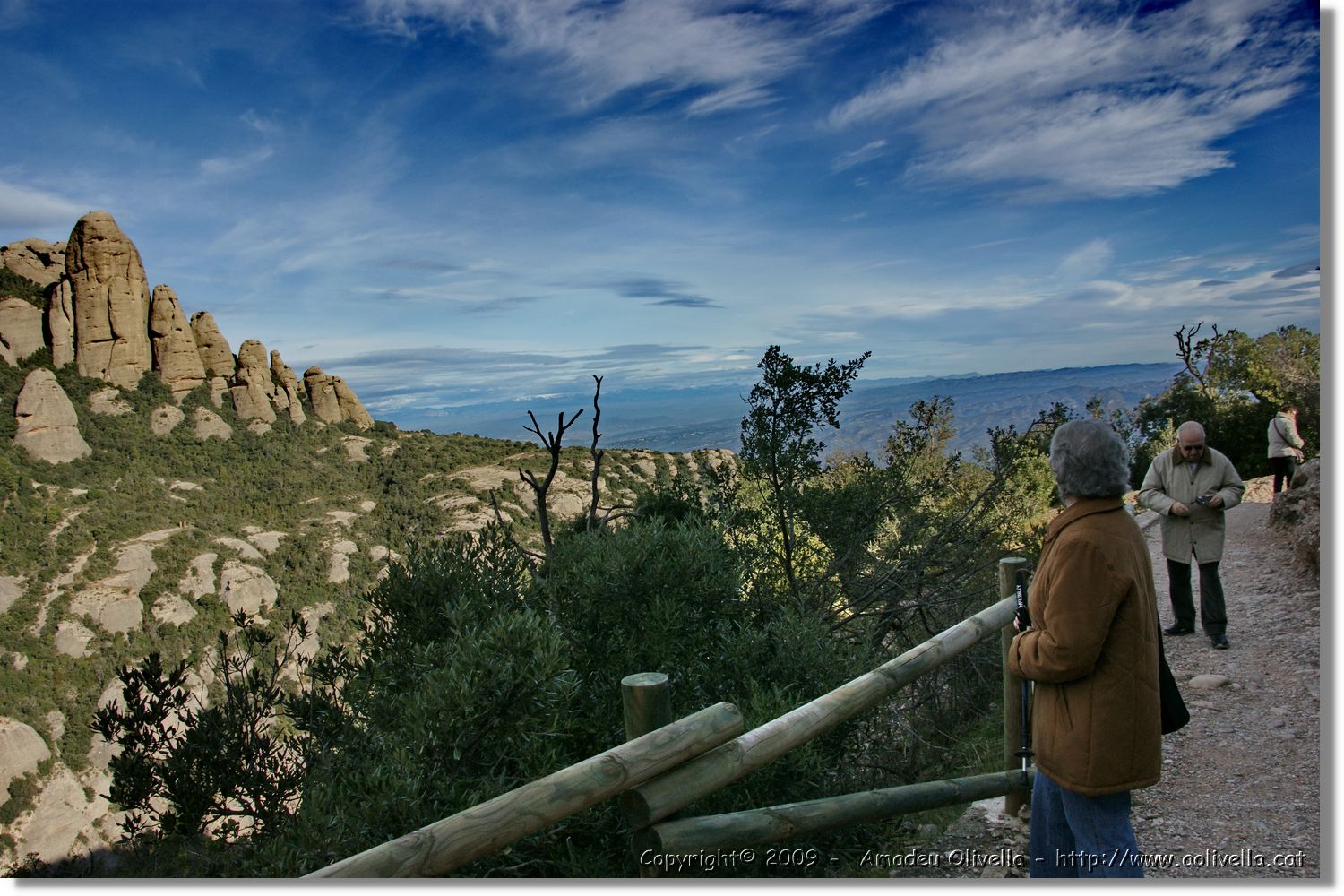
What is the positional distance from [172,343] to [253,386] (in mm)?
8133

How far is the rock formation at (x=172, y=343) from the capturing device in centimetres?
4025

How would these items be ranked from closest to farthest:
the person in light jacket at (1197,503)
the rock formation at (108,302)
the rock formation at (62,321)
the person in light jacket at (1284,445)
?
the person in light jacket at (1197,503)
the person in light jacket at (1284,445)
the rock formation at (62,321)
the rock formation at (108,302)

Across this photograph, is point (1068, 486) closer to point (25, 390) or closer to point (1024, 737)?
point (1024, 737)

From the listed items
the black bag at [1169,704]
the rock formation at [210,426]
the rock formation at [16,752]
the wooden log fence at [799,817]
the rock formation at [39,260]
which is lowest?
the rock formation at [16,752]

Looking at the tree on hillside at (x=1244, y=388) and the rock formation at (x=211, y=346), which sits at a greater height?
the rock formation at (x=211, y=346)

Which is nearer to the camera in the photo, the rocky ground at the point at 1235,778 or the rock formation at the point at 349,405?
the rocky ground at the point at 1235,778

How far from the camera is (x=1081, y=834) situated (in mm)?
1808

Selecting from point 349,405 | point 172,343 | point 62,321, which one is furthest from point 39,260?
point 349,405

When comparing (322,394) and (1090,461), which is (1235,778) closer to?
(1090,461)

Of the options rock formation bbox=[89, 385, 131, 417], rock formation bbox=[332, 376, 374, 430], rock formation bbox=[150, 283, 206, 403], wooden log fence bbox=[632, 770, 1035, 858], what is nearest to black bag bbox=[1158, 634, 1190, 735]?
wooden log fence bbox=[632, 770, 1035, 858]

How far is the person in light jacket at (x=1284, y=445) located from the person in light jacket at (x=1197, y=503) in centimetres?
399

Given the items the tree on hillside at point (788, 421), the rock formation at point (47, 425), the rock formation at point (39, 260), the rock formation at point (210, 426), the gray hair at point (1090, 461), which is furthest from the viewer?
the rock formation at point (39, 260)

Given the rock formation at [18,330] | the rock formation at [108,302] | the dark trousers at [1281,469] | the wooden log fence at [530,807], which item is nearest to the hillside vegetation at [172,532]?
the rock formation at [18,330]

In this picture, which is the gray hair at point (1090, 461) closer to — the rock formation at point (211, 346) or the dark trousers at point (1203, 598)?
the dark trousers at point (1203, 598)
